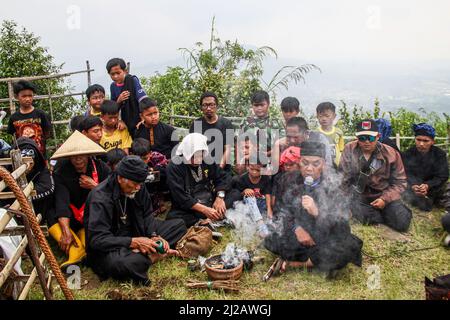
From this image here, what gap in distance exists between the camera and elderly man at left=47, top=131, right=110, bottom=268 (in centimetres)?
485

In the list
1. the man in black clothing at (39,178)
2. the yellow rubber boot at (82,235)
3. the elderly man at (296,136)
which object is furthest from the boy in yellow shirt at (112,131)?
the elderly man at (296,136)

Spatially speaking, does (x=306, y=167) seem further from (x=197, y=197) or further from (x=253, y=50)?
(x=253, y=50)

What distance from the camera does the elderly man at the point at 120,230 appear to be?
4328 millimetres

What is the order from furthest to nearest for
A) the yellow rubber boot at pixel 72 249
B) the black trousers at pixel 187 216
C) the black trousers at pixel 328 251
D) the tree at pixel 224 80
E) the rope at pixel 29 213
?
the tree at pixel 224 80 → the black trousers at pixel 187 216 → the yellow rubber boot at pixel 72 249 → the black trousers at pixel 328 251 → the rope at pixel 29 213

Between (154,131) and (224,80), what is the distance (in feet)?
12.6

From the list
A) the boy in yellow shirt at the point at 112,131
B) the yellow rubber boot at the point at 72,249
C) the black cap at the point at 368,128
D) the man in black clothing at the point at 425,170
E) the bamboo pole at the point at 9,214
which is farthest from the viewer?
the man in black clothing at the point at 425,170

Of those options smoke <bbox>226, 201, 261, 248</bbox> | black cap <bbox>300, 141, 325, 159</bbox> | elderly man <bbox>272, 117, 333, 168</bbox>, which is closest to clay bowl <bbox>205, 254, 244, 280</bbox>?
smoke <bbox>226, 201, 261, 248</bbox>

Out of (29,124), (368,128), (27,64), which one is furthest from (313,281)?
(27,64)

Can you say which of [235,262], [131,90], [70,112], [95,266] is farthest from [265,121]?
[70,112]

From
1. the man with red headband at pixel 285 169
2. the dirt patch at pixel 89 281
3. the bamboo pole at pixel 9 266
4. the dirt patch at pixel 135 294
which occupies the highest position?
the man with red headband at pixel 285 169

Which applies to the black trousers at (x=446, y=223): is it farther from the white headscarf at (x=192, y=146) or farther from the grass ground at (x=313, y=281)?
the white headscarf at (x=192, y=146)

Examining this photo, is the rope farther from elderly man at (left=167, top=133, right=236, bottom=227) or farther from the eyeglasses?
the eyeglasses

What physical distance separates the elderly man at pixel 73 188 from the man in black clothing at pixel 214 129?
198cm

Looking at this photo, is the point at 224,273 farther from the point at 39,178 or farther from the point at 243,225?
the point at 39,178
